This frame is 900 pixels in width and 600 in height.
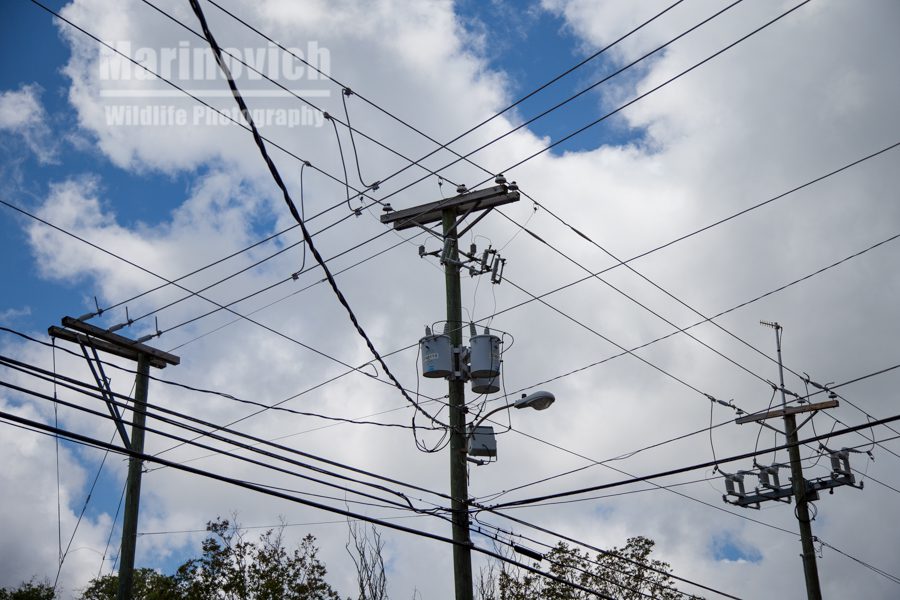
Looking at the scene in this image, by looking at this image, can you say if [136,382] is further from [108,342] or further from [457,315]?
[457,315]

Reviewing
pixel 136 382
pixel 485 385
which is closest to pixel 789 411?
pixel 485 385

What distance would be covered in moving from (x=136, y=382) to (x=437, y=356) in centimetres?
629

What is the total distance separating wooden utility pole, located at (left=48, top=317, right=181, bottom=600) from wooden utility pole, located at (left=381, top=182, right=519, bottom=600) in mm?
4796

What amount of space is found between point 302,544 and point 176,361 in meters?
12.5

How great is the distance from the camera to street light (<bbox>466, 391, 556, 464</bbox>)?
41.7 feet

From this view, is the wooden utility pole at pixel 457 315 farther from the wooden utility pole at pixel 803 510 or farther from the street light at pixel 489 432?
the wooden utility pole at pixel 803 510

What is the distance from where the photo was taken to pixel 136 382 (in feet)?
53.9

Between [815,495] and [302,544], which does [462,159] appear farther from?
[302,544]

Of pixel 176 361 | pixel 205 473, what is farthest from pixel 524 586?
pixel 205 473

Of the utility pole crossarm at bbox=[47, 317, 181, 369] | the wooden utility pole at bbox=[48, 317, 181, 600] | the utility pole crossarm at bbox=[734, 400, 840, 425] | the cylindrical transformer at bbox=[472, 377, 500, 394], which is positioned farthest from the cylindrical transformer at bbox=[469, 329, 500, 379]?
the utility pole crossarm at bbox=[734, 400, 840, 425]

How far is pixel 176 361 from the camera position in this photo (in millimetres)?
17250

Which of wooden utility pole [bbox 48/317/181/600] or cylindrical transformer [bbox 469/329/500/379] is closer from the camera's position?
cylindrical transformer [bbox 469/329/500/379]

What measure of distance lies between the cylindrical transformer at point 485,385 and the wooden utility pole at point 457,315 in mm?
200

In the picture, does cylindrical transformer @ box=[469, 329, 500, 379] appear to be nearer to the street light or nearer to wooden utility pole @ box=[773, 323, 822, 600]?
the street light
